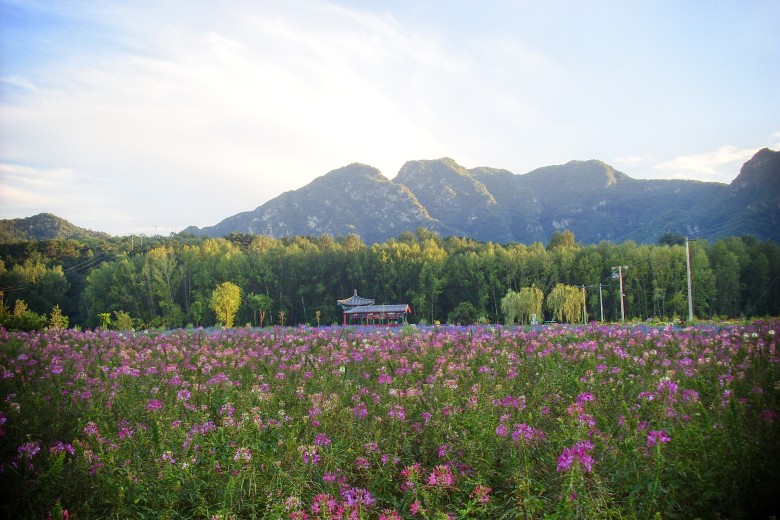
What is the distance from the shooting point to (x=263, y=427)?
4.27 m

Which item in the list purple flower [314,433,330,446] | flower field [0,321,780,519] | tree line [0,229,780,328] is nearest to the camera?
flower field [0,321,780,519]

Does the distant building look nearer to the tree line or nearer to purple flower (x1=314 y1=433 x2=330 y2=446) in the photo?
the tree line

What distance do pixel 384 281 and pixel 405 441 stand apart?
2372 inches

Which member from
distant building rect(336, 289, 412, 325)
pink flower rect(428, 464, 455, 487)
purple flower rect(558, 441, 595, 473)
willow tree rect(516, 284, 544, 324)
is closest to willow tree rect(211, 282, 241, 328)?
distant building rect(336, 289, 412, 325)

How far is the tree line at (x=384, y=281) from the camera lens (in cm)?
5284

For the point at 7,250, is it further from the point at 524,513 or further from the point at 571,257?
the point at 524,513

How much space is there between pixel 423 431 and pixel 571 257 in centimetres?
5759

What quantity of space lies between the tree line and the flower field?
149 feet

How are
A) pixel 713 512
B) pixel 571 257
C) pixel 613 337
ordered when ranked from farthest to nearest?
pixel 571 257
pixel 613 337
pixel 713 512

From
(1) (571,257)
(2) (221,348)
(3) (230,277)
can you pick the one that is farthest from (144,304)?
(2) (221,348)

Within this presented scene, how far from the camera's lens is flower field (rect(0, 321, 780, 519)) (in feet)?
9.67

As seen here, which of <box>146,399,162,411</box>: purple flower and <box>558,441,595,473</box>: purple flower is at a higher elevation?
<box>558,441,595,473</box>: purple flower

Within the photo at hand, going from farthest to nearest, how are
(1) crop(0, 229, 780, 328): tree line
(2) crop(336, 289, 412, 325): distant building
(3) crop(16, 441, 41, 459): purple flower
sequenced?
(1) crop(0, 229, 780, 328): tree line
(2) crop(336, 289, 412, 325): distant building
(3) crop(16, 441, 41, 459): purple flower

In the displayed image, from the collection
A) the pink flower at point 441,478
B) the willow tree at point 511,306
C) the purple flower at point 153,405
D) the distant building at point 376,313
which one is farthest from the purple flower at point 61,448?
the willow tree at point 511,306
